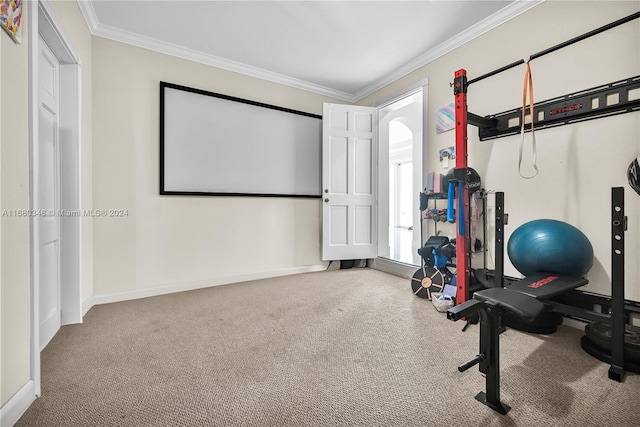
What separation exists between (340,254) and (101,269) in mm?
2700

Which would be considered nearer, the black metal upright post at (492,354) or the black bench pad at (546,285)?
the black metal upright post at (492,354)

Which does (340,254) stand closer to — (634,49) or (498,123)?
(498,123)

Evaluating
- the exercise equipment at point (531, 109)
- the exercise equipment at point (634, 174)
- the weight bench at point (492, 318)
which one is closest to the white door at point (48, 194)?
the weight bench at point (492, 318)

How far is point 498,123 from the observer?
2.49m

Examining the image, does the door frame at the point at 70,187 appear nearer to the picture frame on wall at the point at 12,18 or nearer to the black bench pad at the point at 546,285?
the picture frame on wall at the point at 12,18

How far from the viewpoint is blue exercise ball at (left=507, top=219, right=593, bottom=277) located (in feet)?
5.64

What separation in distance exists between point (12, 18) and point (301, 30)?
2194 mm

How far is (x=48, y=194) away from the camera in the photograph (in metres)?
1.97

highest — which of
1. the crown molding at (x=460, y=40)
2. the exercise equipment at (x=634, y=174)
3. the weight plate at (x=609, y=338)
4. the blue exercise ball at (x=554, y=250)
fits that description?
the crown molding at (x=460, y=40)

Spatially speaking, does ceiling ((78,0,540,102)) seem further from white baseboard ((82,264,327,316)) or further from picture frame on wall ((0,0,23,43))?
white baseboard ((82,264,327,316))

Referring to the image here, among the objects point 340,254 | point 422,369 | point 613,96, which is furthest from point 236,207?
point 613,96

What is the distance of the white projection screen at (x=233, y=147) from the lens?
3.03 metres

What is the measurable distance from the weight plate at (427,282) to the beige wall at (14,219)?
2770mm

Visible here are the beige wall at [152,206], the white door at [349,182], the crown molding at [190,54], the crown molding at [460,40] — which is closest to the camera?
the crown molding at [460,40]
